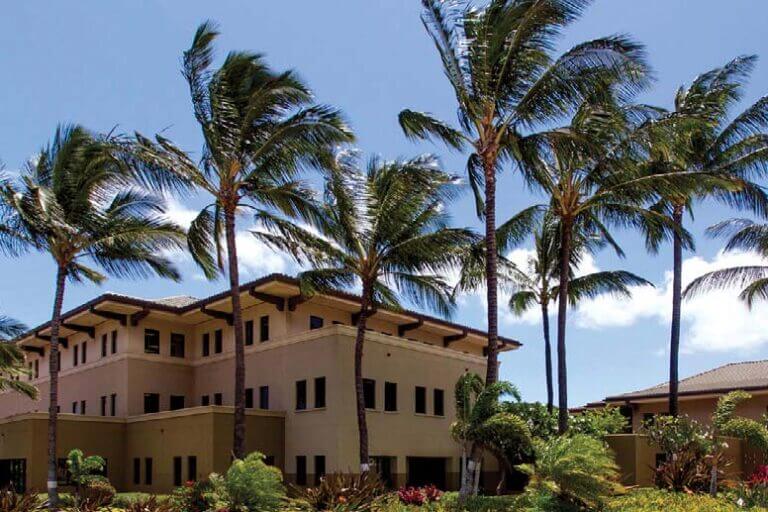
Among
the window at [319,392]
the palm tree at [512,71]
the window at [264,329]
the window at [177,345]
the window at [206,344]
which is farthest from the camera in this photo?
the window at [177,345]

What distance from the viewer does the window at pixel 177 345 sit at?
39031mm

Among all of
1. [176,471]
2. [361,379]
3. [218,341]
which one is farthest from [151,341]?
[361,379]

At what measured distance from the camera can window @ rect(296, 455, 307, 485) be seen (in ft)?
103

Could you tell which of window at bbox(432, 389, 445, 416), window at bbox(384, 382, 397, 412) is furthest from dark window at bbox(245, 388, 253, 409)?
window at bbox(432, 389, 445, 416)

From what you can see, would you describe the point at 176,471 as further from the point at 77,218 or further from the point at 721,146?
the point at 721,146

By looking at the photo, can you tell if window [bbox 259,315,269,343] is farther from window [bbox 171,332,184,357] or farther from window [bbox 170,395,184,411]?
window [bbox 170,395,184,411]

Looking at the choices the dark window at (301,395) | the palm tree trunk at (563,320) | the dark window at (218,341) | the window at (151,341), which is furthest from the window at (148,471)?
the palm tree trunk at (563,320)

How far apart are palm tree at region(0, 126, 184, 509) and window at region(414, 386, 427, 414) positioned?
1224 centimetres

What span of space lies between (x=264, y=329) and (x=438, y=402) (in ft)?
26.3

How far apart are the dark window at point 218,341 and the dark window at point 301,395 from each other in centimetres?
681

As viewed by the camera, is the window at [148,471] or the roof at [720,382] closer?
the window at [148,471]

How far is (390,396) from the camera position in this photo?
109 feet

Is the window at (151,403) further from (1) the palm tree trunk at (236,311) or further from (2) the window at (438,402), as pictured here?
(1) the palm tree trunk at (236,311)

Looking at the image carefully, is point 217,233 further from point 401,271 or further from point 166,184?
point 401,271
